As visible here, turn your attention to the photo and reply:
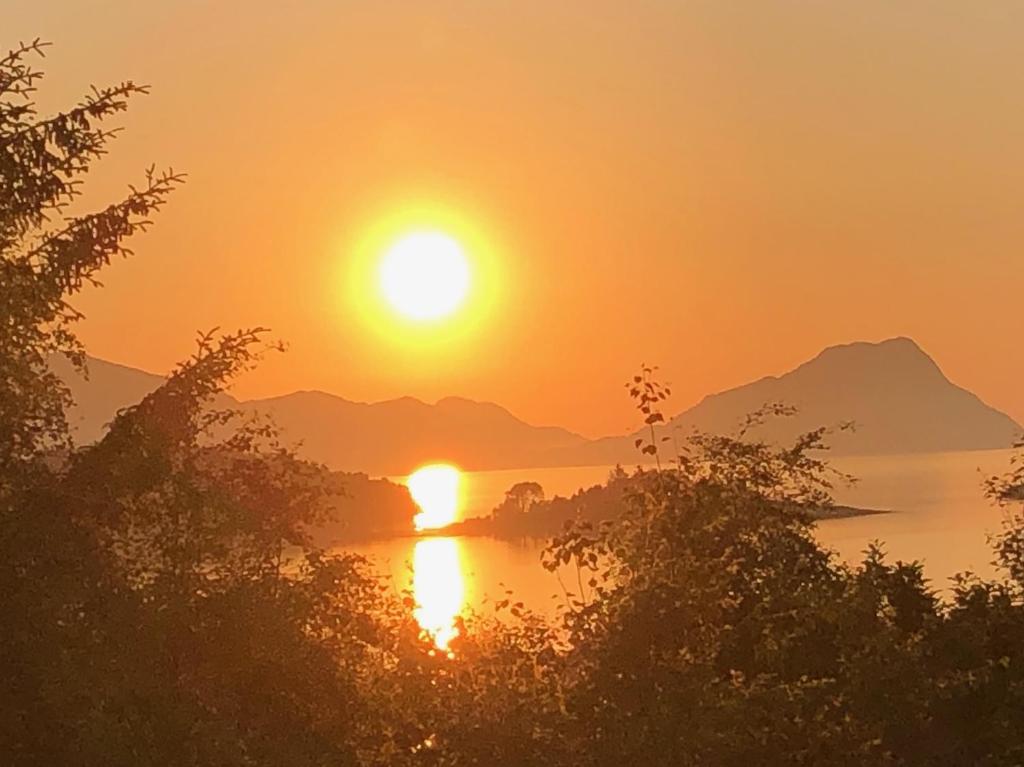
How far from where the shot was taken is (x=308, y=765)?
8.86 meters

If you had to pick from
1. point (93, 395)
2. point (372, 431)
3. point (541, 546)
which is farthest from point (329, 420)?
point (372, 431)

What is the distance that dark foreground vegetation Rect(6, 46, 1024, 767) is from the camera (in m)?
8.05

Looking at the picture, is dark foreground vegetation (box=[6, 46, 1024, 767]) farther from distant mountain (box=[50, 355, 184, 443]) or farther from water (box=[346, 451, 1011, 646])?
water (box=[346, 451, 1011, 646])

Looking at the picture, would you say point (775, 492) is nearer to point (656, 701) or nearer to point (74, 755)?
point (656, 701)

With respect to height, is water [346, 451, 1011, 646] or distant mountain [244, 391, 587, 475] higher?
distant mountain [244, 391, 587, 475]

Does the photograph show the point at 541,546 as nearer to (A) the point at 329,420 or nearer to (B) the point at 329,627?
(A) the point at 329,420

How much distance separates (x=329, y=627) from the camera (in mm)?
9805

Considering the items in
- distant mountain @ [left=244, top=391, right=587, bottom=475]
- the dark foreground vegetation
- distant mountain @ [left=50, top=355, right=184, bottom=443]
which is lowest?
the dark foreground vegetation

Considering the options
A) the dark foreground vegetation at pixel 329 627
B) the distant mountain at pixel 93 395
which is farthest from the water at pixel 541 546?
the distant mountain at pixel 93 395

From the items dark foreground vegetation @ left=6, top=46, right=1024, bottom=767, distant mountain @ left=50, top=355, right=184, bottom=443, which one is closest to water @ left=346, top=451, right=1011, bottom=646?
dark foreground vegetation @ left=6, top=46, right=1024, bottom=767

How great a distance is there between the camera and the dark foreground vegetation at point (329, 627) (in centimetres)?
805

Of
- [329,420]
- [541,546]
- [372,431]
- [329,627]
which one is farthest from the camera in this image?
[372,431]

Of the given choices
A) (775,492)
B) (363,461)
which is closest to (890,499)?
(363,461)

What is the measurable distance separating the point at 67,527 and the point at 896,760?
25.9ft
